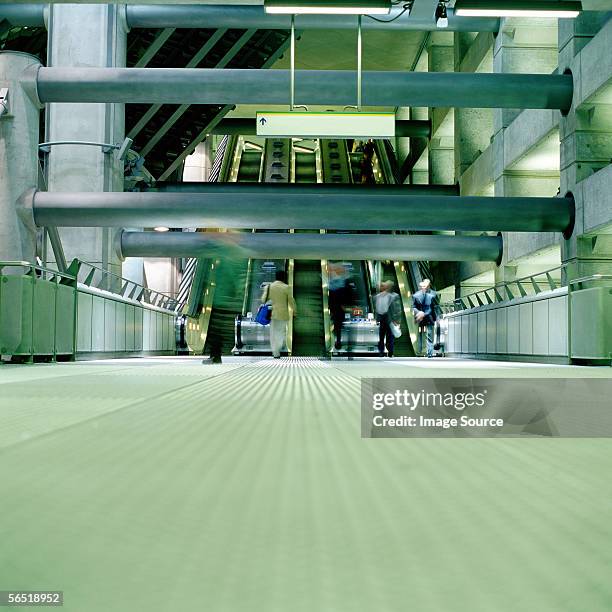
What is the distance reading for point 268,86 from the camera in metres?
14.0

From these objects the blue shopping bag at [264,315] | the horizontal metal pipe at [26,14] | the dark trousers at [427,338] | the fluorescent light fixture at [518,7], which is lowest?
the dark trousers at [427,338]

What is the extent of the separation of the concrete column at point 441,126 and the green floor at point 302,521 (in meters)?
25.3

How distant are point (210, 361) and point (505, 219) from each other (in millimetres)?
6347

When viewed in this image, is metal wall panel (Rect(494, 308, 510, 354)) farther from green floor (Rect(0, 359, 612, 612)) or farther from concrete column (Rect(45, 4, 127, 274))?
green floor (Rect(0, 359, 612, 612))

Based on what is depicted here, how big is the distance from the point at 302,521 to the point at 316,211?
559 inches

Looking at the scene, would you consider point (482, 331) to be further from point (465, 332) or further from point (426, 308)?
point (465, 332)

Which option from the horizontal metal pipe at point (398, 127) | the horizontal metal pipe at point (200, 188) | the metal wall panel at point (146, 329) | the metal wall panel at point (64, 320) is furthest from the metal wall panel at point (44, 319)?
the horizontal metal pipe at point (398, 127)

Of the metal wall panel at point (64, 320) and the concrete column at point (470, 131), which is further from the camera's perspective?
the concrete column at point (470, 131)

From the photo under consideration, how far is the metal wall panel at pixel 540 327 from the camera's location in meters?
13.9

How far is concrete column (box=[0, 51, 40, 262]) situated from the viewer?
44.7 feet

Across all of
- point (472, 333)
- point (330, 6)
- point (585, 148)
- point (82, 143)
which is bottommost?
point (472, 333)

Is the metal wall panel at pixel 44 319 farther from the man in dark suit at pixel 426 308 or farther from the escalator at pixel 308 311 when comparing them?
the escalator at pixel 308 311

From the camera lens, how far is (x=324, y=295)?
23188mm

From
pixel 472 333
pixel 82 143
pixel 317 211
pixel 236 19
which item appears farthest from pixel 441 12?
pixel 472 333
